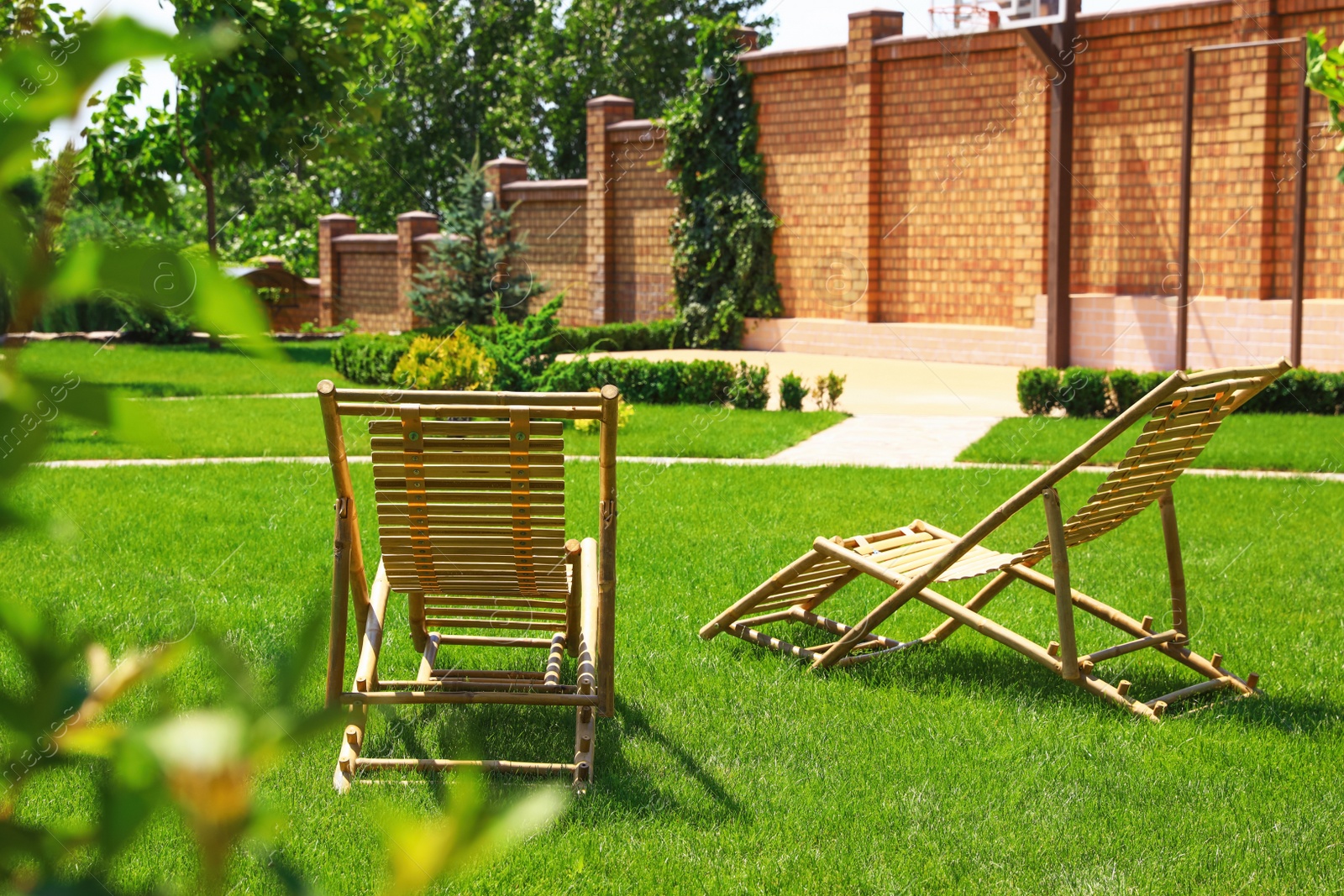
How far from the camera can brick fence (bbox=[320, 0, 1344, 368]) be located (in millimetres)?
15203

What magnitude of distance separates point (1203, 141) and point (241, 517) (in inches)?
501

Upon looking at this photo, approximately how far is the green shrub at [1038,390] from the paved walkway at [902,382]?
17 centimetres

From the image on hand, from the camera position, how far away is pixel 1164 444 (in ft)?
14.2

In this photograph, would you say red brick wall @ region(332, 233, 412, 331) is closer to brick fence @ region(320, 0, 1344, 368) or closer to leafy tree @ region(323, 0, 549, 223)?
brick fence @ region(320, 0, 1344, 368)

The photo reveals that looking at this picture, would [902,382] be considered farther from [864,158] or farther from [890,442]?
[890,442]

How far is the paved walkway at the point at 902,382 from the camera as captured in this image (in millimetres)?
13078

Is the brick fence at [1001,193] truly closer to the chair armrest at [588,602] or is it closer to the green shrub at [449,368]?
the green shrub at [449,368]

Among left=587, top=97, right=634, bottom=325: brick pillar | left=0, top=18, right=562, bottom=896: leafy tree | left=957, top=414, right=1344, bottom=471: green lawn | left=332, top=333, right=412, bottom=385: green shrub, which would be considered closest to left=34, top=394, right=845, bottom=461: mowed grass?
left=957, top=414, right=1344, bottom=471: green lawn

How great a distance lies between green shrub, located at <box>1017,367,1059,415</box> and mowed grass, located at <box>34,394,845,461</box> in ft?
5.94

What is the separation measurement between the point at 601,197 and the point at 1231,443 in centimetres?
1433

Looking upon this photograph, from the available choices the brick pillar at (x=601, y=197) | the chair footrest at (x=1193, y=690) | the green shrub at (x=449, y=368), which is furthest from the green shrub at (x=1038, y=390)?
the brick pillar at (x=601, y=197)

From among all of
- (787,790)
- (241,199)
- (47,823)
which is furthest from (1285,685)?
(241,199)

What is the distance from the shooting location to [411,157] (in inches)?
1459

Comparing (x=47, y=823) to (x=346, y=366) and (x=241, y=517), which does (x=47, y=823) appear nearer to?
(x=241, y=517)
